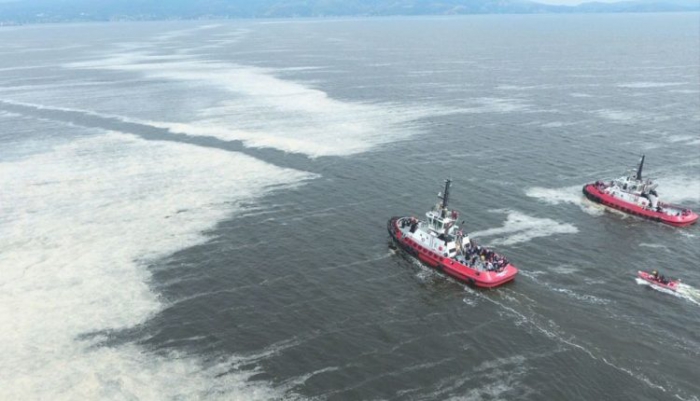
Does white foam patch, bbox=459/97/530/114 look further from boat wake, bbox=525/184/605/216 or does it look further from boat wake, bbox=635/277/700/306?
boat wake, bbox=635/277/700/306

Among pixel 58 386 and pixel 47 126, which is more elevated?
pixel 47 126

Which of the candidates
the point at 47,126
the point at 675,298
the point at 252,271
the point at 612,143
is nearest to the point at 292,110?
the point at 47,126

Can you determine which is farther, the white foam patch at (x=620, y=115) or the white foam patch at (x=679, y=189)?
the white foam patch at (x=620, y=115)

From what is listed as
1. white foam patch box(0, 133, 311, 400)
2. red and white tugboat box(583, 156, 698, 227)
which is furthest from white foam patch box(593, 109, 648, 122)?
white foam patch box(0, 133, 311, 400)

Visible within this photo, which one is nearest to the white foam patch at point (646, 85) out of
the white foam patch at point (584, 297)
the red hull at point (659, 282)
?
the red hull at point (659, 282)

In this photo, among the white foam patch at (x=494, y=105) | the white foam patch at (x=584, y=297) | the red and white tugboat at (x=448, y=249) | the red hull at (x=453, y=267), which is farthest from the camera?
the white foam patch at (x=494, y=105)

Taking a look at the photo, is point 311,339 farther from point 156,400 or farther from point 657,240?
point 657,240

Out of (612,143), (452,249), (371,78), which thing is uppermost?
(371,78)

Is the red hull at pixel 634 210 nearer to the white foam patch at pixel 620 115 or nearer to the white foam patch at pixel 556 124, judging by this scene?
the white foam patch at pixel 556 124
